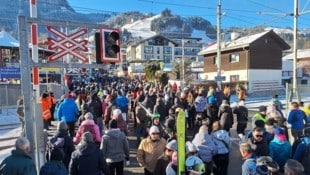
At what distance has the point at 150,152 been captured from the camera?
7.21 meters

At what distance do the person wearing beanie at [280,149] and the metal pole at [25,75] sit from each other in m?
4.91

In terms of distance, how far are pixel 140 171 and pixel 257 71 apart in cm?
3755

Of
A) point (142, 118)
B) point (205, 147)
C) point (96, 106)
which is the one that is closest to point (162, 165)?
point (205, 147)

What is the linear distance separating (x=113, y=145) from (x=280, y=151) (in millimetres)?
3522

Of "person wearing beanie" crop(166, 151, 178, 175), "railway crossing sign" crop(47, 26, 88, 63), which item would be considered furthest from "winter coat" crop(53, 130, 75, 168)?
"person wearing beanie" crop(166, 151, 178, 175)

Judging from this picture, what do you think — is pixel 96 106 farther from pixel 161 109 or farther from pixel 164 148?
pixel 164 148

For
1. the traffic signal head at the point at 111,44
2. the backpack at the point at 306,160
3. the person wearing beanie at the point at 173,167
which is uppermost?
the traffic signal head at the point at 111,44

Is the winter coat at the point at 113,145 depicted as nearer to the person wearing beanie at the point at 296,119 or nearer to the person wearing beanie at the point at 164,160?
the person wearing beanie at the point at 164,160

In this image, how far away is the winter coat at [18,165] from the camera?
5.64 meters

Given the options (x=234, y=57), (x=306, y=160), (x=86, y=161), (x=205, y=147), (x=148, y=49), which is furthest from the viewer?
(x=148, y=49)

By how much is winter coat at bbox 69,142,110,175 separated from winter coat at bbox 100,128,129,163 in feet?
4.53

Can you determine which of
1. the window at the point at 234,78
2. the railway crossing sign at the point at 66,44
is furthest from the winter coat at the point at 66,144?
the window at the point at 234,78

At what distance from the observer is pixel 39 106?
6555 millimetres

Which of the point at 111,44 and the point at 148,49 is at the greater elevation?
the point at 148,49
